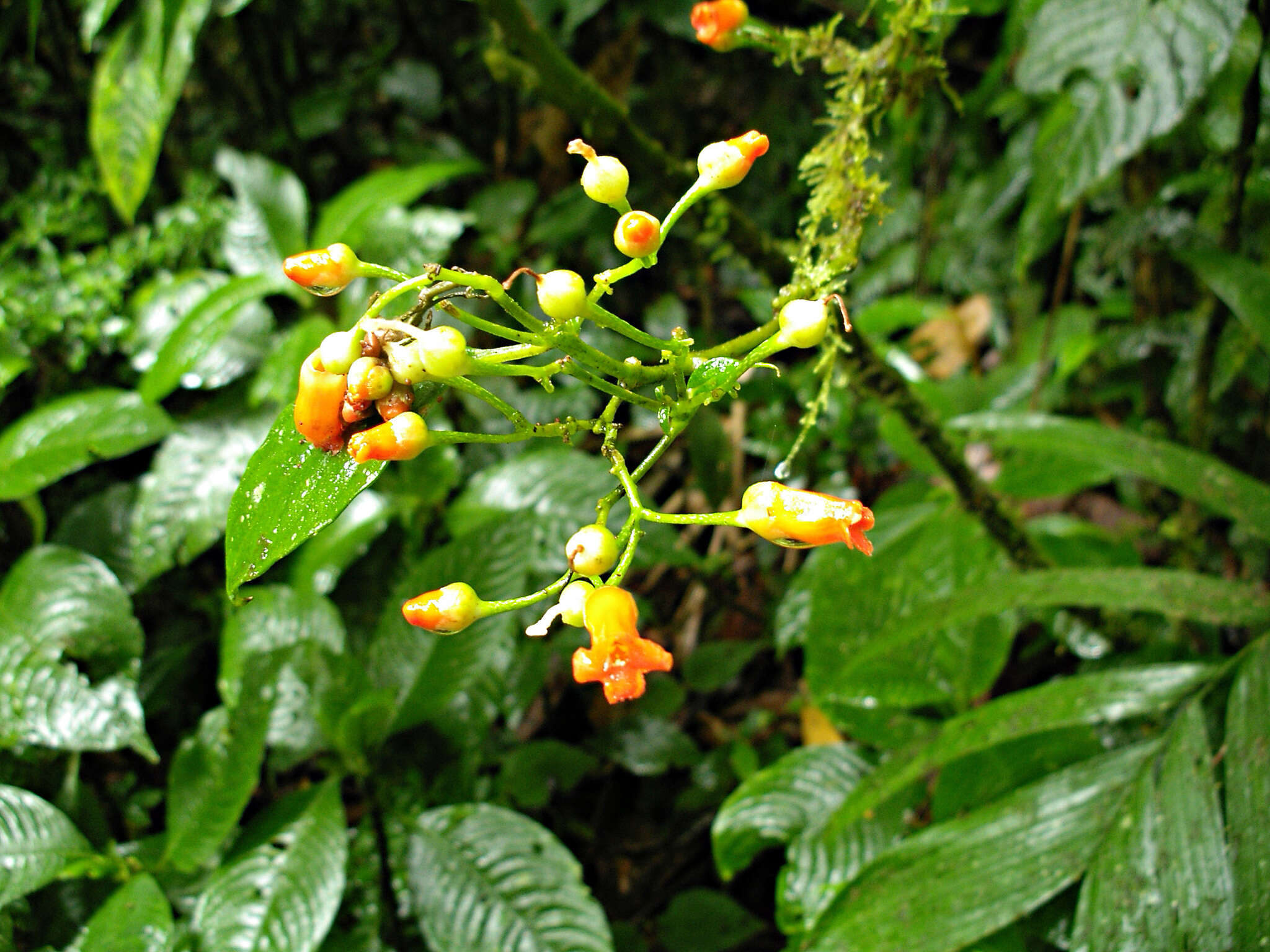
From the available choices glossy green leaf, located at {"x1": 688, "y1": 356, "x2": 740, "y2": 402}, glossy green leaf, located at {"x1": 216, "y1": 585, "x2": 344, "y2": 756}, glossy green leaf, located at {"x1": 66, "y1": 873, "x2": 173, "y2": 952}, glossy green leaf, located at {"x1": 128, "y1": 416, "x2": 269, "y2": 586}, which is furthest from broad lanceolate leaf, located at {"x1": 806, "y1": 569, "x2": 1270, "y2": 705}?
glossy green leaf, located at {"x1": 128, "y1": 416, "x2": 269, "y2": 586}

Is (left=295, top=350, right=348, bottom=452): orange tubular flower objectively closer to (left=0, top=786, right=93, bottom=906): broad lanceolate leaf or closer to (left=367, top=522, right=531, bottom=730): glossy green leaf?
(left=367, top=522, right=531, bottom=730): glossy green leaf

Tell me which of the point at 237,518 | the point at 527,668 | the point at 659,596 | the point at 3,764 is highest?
the point at 237,518

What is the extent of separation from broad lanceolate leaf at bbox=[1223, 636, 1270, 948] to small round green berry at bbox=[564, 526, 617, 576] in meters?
0.77

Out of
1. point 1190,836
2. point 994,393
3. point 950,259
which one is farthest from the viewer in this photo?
point 950,259

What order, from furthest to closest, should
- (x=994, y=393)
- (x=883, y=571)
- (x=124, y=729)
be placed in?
(x=994, y=393), (x=883, y=571), (x=124, y=729)

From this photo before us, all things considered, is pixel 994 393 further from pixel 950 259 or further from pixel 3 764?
pixel 3 764

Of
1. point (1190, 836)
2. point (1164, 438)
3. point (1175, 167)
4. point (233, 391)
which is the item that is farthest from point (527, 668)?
point (1175, 167)

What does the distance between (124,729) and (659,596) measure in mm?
1175

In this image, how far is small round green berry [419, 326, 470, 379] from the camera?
44 centimetres

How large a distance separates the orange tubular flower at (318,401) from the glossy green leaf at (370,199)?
3.41 ft

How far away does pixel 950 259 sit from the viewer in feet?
7.26

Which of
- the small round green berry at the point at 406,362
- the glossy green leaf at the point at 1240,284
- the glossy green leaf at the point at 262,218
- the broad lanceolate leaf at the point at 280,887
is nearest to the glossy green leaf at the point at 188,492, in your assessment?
the glossy green leaf at the point at 262,218

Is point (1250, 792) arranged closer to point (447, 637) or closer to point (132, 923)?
point (447, 637)

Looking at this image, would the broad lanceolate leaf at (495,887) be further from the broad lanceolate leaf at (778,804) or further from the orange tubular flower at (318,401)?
the orange tubular flower at (318,401)
